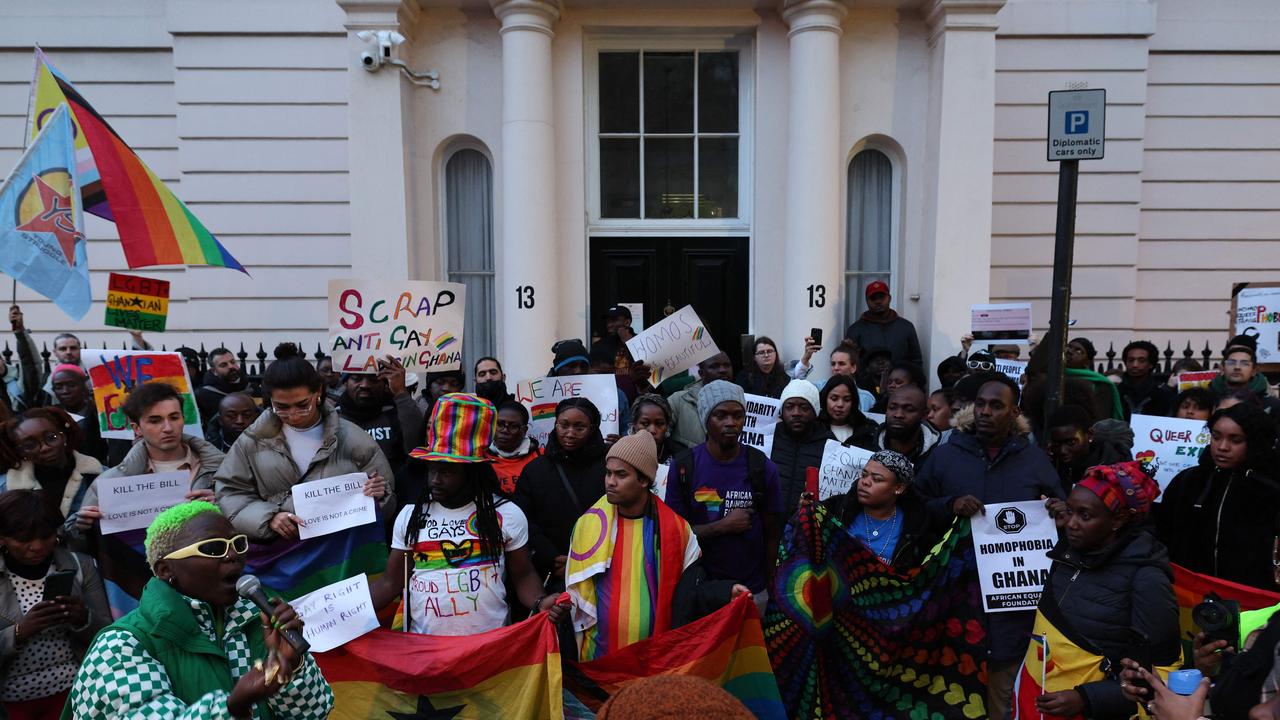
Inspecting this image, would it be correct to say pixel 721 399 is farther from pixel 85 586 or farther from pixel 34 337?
pixel 34 337

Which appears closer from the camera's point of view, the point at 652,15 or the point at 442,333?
the point at 442,333

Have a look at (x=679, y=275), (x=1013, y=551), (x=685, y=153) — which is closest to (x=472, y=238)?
(x=679, y=275)

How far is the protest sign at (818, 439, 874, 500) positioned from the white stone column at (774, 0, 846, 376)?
19.6 ft

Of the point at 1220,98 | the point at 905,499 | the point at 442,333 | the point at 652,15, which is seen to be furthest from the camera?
the point at 1220,98

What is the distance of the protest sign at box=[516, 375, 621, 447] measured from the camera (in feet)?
23.1

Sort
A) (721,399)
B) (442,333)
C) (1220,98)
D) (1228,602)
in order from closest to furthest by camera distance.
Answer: (1228,602) < (721,399) < (442,333) < (1220,98)

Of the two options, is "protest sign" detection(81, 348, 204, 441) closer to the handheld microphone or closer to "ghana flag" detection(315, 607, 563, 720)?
"ghana flag" detection(315, 607, 563, 720)

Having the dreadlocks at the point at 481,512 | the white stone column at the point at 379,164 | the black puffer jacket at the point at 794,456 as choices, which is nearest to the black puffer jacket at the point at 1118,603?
the black puffer jacket at the point at 794,456

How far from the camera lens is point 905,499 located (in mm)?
4812

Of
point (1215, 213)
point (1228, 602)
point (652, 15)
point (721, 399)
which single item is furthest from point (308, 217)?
point (1215, 213)

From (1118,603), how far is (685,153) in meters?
9.39

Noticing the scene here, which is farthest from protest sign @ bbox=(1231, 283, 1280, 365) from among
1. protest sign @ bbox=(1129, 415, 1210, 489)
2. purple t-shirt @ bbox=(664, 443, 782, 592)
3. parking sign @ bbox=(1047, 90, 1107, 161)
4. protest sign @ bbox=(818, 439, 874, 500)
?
purple t-shirt @ bbox=(664, 443, 782, 592)

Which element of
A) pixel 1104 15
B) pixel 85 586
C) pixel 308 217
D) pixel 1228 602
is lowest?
pixel 85 586

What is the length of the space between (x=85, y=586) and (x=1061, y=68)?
1365cm
